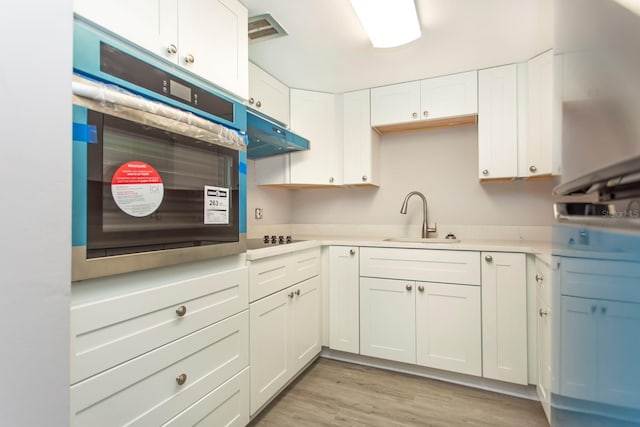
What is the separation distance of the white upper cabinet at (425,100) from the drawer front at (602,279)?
183 cm

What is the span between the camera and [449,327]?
196cm

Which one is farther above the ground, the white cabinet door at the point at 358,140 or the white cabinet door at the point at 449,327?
the white cabinet door at the point at 358,140

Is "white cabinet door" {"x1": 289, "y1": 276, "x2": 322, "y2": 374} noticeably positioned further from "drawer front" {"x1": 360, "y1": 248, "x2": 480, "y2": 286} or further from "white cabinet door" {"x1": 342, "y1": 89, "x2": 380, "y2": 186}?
"white cabinet door" {"x1": 342, "y1": 89, "x2": 380, "y2": 186}

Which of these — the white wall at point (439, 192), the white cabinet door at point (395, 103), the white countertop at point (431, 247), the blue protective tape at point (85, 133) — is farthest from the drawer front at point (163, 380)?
the white cabinet door at point (395, 103)

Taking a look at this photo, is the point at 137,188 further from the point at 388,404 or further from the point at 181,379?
the point at 388,404

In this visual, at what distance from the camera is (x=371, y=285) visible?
2.17 metres

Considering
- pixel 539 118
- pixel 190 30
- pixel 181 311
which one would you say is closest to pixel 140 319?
pixel 181 311

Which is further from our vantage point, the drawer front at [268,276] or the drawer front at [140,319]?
the drawer front at [268,276]

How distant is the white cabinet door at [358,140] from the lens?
2504mm

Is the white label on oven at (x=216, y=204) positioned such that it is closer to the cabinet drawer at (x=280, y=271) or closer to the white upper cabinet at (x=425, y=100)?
the cabinet drawer at (x=280, y=271)

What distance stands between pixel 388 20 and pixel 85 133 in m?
1.46

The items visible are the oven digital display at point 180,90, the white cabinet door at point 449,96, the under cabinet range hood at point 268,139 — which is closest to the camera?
the oven digital display at point 180,90

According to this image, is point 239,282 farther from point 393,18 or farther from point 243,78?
point 393,18

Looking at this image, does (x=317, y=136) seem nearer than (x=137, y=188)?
No
